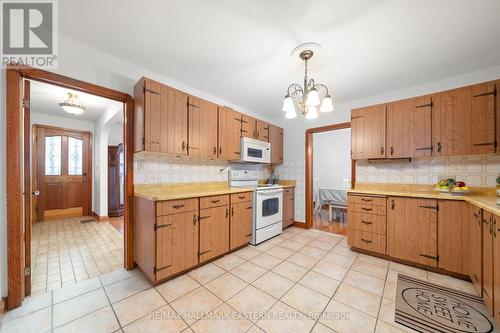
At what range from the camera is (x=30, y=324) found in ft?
4.73

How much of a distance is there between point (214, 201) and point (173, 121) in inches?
44.7

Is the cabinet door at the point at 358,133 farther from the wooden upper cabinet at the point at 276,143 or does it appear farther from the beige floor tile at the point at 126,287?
the beige floor tile at the point at 126,287

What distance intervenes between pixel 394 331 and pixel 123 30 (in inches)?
135

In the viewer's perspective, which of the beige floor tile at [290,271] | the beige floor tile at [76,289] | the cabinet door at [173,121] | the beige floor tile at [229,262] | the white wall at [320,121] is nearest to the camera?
the beige floor tile at [76,289]

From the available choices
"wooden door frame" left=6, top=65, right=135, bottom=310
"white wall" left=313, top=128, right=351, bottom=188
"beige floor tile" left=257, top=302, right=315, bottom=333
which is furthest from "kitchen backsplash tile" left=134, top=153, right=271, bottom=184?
"white wall" left=313, top=128, right=351, bottom=188

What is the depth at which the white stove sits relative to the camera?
303cm

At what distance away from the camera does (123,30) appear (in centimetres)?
178

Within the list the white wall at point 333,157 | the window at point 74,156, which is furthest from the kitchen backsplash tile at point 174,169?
the white wall at point 333,157

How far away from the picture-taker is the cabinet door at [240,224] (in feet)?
8.90

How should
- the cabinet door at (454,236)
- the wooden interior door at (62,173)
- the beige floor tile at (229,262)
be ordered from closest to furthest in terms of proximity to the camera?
1. the cabinet door at (454,236)
2. the beige floor tile at (229,262)
3. the wooden interior door at (62,173)

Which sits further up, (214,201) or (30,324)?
(214,201)

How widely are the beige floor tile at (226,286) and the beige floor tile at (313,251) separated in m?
1.17

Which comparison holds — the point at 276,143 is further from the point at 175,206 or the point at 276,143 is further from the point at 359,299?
the point at 359,299

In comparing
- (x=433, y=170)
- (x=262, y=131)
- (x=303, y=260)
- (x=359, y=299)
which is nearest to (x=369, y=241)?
(x=303, y=260)
